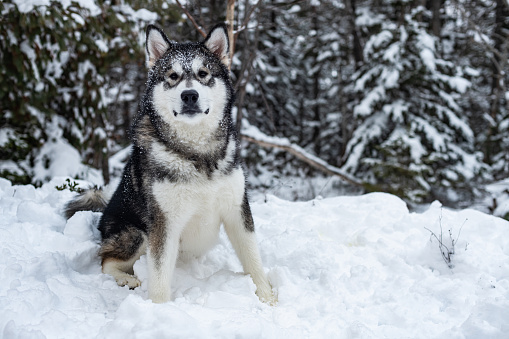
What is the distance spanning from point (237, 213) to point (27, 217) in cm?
224

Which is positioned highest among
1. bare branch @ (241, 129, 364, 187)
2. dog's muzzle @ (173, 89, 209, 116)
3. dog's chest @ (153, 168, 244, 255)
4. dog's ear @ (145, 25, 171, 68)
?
dog's ear @ (145, 25, 171, 68)

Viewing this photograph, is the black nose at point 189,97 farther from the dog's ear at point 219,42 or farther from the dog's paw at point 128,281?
the dog's paw at point 128,281

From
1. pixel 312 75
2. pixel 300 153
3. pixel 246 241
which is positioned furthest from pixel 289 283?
pixel 312 75

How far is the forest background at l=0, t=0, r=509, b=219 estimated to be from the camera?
6210 millimetres

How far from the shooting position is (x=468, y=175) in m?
9.05

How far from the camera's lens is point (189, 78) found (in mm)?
2861

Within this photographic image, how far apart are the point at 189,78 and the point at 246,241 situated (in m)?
1.43

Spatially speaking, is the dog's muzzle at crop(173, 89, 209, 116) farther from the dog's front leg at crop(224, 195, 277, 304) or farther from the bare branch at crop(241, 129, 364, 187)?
the bare branch at crop(241, 129, 364, 187)

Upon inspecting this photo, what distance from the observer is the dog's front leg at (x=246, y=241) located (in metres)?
3.13

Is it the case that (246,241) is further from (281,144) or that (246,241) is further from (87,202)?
(281,144)

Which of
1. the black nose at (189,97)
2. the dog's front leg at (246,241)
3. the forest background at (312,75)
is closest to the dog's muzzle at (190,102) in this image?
the black nose at (189,97)

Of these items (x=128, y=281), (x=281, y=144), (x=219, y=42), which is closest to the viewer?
(x=128, y=281)

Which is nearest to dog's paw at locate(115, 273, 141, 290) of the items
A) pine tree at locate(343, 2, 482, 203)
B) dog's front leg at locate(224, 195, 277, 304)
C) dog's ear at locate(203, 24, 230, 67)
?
dog's front leg at locate(224, 195, 277, 304)

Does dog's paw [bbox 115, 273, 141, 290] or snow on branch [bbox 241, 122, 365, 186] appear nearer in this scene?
dog's paw [bbox 115, 273, 141, 290]
